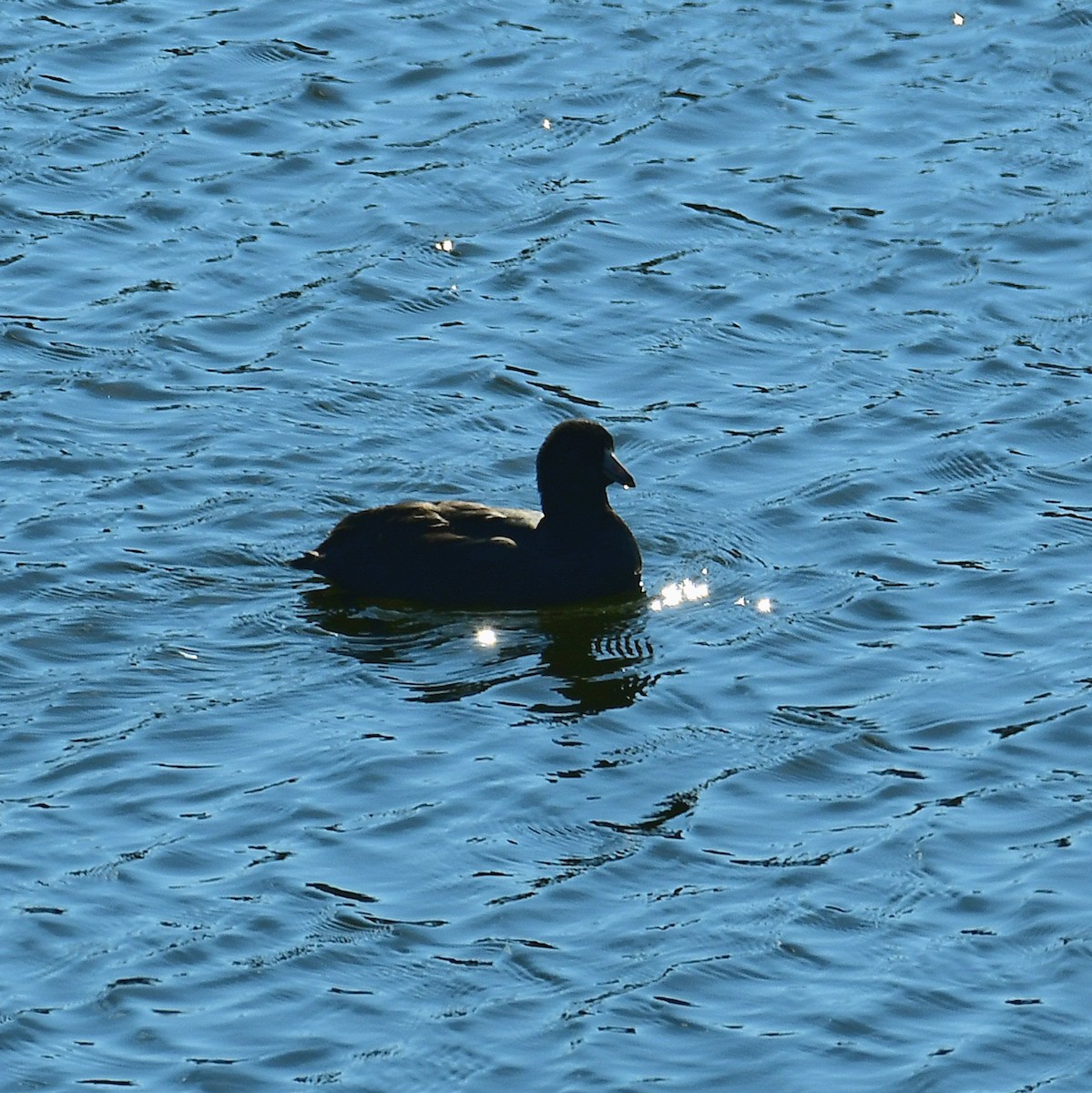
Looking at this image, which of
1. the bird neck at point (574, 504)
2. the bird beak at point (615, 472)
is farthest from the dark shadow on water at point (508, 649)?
the bird beak at point (615, 472)

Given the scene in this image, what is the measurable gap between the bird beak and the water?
0.56 meters

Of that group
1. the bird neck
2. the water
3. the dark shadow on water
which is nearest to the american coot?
the bird neck

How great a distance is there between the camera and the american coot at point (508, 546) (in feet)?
48.2

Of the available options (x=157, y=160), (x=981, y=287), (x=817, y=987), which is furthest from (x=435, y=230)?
(x=817, y=987)

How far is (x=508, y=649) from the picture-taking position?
47.1 feet

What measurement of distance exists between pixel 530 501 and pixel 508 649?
1.86 metres

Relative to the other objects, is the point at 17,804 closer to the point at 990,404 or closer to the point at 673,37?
the point at 990,404

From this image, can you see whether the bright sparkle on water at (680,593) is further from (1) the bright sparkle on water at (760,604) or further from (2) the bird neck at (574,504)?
(2) the bird neck at (574,504)

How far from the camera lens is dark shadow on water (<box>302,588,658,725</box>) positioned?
1377 centimetres

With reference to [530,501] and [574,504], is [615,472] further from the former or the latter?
[530,501]

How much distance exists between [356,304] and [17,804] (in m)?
6.64

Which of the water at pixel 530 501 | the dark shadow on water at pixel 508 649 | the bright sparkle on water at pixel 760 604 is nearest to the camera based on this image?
the water at pixel 530 501

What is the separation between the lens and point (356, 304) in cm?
1812

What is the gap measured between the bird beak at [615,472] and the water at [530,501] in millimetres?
563
